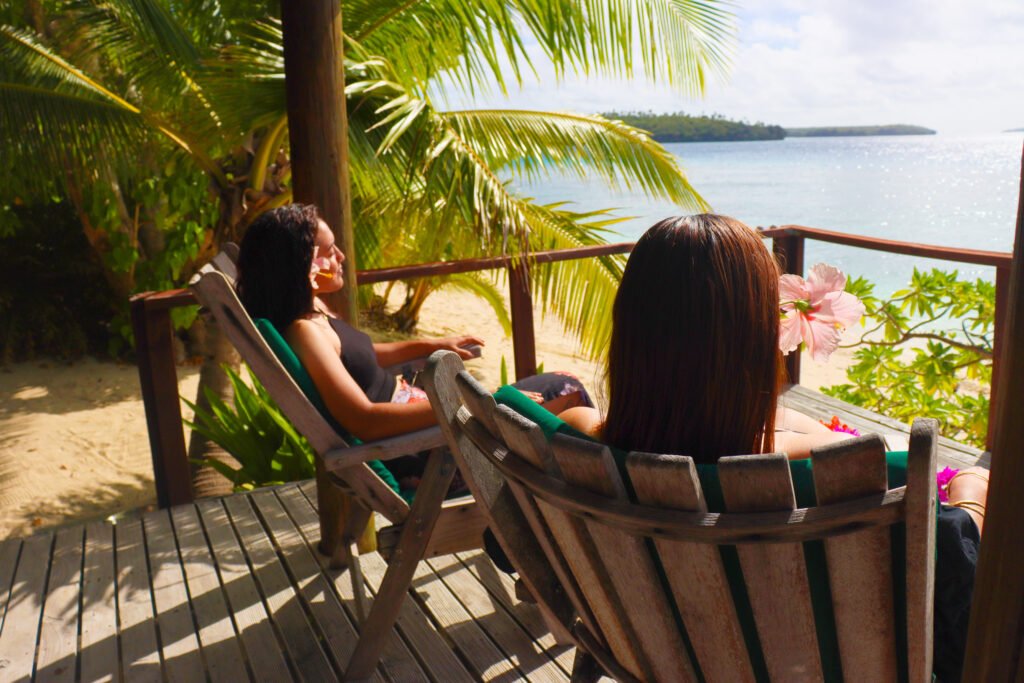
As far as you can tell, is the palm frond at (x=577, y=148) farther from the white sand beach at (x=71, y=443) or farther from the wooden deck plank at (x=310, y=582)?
the wooden deck plank at (x=310, y=582)

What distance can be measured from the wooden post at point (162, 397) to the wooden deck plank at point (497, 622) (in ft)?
4.05

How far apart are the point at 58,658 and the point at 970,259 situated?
3.53m

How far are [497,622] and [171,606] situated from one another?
3.49 ft

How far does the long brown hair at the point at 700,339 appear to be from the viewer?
1.28 metres

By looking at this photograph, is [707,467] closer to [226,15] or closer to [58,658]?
[58,658]

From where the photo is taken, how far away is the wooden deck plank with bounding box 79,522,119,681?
8.07 ft

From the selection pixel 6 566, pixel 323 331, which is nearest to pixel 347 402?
pixel 323 331

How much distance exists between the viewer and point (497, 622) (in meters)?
2.56

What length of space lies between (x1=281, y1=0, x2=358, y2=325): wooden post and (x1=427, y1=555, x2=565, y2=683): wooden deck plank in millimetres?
1083

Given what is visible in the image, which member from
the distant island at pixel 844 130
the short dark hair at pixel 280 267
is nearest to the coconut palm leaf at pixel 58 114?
the short dark hair at pixel 280 267

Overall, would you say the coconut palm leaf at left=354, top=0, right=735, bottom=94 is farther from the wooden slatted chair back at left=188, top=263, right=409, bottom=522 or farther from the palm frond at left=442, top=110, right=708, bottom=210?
the wooden slatted chair back at left=188, top=263, right=409, bottom=522

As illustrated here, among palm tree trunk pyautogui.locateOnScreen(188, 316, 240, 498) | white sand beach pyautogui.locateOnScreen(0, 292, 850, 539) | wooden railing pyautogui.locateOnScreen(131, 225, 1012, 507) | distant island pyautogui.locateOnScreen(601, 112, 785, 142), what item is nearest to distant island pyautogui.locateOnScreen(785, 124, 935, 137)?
distant island pyautogui.locateOnScreen(601, 112, 785, 142)

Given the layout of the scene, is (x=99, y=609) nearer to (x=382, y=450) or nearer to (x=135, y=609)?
(x=135, y=609)

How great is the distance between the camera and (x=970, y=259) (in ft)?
11.5
